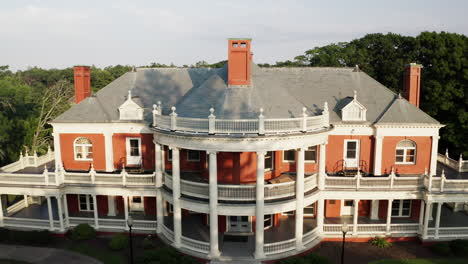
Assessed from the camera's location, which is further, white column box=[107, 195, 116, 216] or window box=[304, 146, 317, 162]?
white column box=[107, 195, 116, 216]

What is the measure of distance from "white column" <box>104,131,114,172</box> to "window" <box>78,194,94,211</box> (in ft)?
9.92

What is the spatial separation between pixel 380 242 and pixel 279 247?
764 cm

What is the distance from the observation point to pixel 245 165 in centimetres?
2228

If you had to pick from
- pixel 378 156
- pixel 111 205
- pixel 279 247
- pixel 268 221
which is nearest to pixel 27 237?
pixel 111 205

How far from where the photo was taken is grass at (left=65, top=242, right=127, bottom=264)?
70.8 ft

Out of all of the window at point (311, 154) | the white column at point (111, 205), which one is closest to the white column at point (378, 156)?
the window at point (311, 154)

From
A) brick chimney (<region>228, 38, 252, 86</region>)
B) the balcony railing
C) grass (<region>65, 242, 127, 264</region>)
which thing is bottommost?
grass (<region>65, 242, 127, 264</region>)

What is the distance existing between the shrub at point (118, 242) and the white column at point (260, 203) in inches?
357

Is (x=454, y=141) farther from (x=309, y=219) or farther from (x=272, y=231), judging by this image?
(x=272, y=231)

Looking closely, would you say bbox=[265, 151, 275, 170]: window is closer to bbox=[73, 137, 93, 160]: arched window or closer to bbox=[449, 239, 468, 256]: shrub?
bbox=[449, 239, 468, 256]: shrub

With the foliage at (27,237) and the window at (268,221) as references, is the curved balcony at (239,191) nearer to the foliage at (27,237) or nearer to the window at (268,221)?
the window at (268,221)

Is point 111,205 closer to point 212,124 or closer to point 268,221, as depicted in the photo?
point 268,221

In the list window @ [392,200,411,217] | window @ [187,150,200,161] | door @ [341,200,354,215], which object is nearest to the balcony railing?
window @ [187,150,200,161]

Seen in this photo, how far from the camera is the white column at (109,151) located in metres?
26.2
